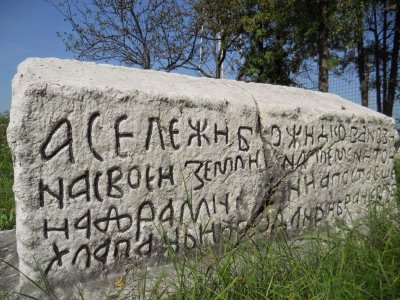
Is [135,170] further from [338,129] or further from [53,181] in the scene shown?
[338,129]

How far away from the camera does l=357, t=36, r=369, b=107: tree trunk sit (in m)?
10.7

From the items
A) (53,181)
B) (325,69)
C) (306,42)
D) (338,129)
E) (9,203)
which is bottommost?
(9,203)

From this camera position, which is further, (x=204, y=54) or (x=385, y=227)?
(x=204, y=54)

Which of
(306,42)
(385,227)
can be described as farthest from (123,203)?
(306,42)

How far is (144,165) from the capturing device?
6.15 feet

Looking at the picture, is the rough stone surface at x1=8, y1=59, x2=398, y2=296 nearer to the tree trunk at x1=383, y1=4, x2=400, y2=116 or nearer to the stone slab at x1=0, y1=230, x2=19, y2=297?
the stone slab at x1=0, y1=230, x2=19, y2=297

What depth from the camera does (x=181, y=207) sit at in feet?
6.52

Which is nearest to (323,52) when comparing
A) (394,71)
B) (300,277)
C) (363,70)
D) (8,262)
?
(363,70)

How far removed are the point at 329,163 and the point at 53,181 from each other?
1849 millimetres

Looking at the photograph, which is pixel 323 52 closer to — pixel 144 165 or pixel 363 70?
pixel 363 70

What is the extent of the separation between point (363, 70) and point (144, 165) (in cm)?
1085

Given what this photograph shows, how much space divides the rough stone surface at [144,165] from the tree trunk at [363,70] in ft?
29.2

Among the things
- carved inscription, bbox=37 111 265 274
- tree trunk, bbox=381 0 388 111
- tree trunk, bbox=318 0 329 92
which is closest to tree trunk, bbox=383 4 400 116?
tree trunk, bbox=381 0 388 111

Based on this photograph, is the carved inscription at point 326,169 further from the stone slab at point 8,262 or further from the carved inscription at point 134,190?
the stone slab at point 8,262
